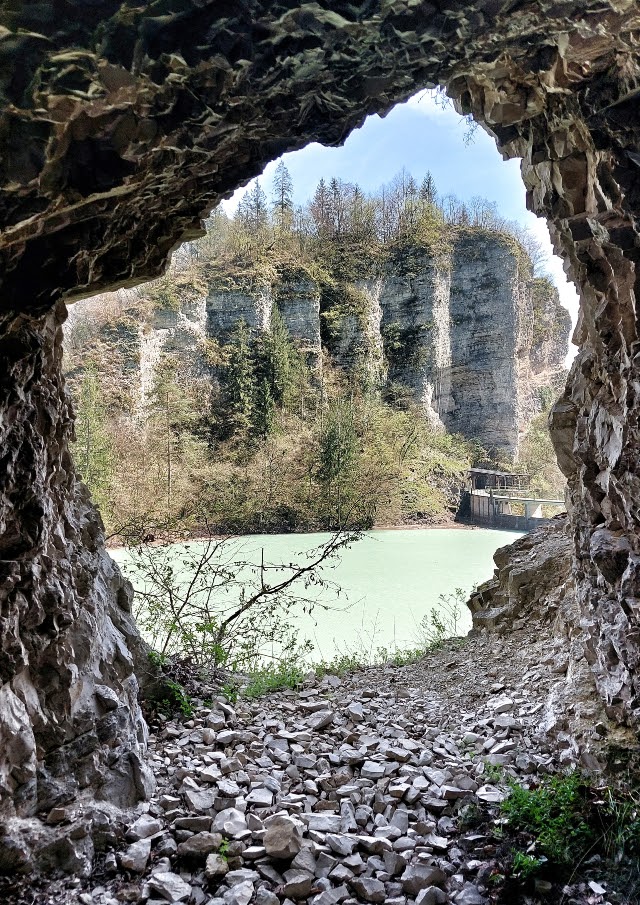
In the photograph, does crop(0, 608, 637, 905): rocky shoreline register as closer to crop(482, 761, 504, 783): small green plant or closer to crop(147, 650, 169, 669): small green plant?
crop(482, 761, 504, 783): small green plant

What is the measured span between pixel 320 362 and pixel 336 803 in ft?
66.1

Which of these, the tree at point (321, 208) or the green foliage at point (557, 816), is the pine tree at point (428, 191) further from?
the green foliage at point (557, 816)

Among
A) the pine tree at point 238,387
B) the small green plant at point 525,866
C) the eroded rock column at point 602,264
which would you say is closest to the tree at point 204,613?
the small green plant at point 525,866

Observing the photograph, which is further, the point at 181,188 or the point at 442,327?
the point at 442,327

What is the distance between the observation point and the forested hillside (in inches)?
589

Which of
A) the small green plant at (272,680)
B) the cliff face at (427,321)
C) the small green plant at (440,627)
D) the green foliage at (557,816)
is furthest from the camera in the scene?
the cliff face at (427,321)

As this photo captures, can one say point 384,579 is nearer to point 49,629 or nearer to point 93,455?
point 93,455

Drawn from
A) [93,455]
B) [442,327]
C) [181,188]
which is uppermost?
[442,327]

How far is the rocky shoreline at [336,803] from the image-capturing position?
172cm

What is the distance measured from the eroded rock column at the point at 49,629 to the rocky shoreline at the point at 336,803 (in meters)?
0.16

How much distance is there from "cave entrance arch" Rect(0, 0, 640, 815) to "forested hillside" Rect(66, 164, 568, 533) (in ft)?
28.3

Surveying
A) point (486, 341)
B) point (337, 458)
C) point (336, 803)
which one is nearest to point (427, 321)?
point (486, 341)

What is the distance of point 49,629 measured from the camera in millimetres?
1913

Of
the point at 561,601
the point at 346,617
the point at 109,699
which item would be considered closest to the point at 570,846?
the point at 109,699
